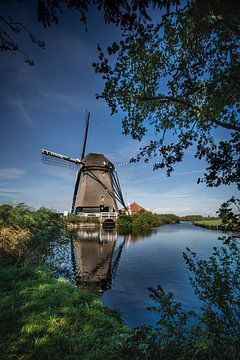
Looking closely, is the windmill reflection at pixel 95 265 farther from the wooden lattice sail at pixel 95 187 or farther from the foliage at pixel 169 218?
the foliage at pixel 169 218

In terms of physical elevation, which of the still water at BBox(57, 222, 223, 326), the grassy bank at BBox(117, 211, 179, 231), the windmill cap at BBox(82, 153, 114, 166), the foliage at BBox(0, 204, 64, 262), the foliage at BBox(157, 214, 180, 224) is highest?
the windmill cap at BBox(82, 153, 114, 166)

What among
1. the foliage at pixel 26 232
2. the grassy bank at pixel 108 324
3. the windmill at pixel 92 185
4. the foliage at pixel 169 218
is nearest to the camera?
the grassy bank at pixel 108 324

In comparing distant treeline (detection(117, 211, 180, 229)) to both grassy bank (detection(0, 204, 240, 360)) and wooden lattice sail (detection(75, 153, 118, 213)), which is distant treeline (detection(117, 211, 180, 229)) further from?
grassy bank (detection(0, 204, 240, 360))

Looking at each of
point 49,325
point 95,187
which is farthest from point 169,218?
point 49,325

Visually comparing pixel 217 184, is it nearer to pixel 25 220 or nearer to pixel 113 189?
pixel 25 220

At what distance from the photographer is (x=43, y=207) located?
13500 millimetres

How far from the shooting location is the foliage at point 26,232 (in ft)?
30.1

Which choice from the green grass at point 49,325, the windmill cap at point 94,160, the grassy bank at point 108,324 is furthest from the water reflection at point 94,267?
the windmill cap at point 94,160

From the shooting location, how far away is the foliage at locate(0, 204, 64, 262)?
9.18m

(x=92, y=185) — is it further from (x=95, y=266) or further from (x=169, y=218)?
(x=169, y=218)

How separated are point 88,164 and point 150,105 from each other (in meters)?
40.0

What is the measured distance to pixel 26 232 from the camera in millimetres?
9828

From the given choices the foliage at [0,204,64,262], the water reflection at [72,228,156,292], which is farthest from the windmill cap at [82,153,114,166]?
the foliage at [0,204,64,262]

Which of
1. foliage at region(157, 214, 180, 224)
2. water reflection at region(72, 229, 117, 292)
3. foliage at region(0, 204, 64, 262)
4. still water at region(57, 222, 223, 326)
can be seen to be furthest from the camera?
foliage at region(157, 214, 180, 224)
